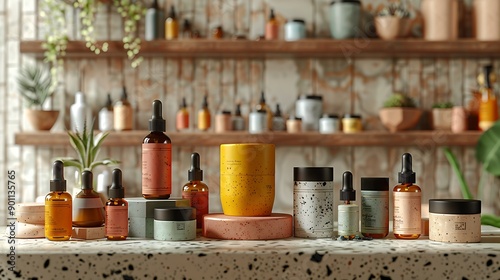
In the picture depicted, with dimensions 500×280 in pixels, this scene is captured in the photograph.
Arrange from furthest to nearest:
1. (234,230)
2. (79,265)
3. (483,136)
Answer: (483,136) < (234,230) < (79,265)

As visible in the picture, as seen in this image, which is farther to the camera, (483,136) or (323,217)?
(483,136)

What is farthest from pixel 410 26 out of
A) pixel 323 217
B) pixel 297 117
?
pixel 323 217

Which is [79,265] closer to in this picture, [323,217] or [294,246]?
[294,246]

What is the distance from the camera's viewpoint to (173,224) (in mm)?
1188

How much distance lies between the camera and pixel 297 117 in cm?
309

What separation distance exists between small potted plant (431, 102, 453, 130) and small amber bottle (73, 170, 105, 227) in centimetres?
223

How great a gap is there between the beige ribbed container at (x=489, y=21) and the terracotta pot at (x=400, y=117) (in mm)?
500

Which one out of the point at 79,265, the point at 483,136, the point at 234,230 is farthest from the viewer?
the point at 483,136

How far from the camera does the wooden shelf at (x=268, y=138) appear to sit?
3.00 metres

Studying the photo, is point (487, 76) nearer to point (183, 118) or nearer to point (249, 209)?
point (183, 118)

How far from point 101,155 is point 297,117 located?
1016mm

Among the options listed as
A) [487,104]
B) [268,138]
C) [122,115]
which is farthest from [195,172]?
[487,104]

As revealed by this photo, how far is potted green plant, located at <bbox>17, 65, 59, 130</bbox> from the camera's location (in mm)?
3031

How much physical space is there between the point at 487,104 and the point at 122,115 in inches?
71.0
